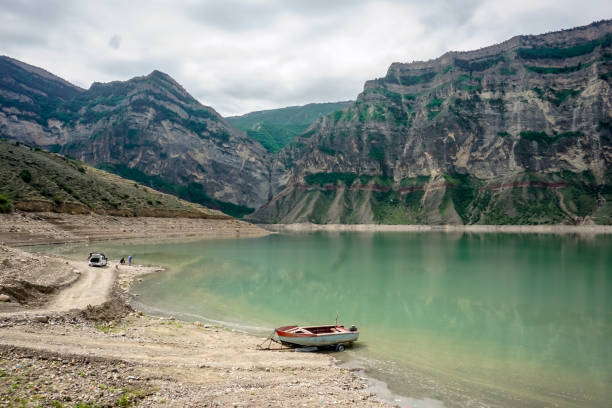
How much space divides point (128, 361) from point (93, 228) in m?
78.2

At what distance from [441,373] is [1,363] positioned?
17.8 metres

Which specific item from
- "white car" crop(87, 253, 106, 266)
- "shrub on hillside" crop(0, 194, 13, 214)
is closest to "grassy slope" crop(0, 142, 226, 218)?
"shrub on hillside" crop(0, 194, 13, 214)

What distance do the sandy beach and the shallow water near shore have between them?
343cm

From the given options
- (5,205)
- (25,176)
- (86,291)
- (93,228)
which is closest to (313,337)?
(86,291)

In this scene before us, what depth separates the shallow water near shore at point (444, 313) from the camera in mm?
17156

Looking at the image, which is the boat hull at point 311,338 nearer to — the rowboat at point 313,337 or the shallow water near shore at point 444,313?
the rowboat at point 313,337

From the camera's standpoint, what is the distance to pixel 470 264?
58656mm

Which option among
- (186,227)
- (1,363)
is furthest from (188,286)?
(186,227)

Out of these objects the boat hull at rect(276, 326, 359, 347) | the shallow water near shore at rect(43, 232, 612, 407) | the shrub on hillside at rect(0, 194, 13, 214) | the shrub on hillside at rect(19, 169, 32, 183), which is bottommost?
the shallow water near shore at rect(43, 232, 612, 407)

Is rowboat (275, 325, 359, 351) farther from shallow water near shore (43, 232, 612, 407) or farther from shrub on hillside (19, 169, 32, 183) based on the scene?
shrub on hillside (19, 169, 32, 183)

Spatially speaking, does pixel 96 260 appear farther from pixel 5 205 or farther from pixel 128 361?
pixel 5 205

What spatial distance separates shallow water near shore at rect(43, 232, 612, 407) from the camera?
17.2 m

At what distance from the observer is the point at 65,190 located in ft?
278

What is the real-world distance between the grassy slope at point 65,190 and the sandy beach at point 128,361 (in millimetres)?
54170
